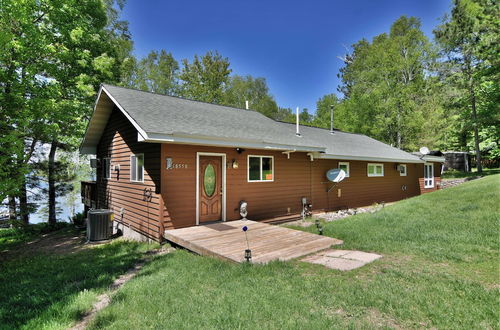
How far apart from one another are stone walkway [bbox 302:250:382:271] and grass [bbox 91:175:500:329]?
0.20 m

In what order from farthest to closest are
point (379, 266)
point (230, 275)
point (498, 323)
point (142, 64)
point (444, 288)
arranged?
point (142, 64) → point (379, 266) → point (230, 275) → point (444, 288) → point (498, 323)

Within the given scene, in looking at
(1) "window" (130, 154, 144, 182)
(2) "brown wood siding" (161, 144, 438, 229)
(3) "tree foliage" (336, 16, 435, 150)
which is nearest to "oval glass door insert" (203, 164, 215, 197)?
(2) "brown wood siding" (161, 144, 438, 229)

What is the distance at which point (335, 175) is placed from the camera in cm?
1084

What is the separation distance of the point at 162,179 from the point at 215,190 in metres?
1.65

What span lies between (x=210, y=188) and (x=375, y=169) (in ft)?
32.5

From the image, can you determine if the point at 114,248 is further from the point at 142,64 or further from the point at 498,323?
the point at 142,64

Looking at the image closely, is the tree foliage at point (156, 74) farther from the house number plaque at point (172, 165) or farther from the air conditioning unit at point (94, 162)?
the house number plaque at point (172, 165)

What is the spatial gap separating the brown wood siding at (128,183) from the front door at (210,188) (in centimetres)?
123

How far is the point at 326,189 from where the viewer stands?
1130 cm

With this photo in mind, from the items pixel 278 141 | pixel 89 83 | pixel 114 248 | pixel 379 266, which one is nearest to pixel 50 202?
pixel 89 83

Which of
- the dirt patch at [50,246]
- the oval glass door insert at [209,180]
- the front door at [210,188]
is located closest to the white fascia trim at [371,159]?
the front door at [210,188]

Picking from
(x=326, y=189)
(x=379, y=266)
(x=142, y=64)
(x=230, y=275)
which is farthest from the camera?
(x=142, y=64)

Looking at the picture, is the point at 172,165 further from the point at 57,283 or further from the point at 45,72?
the point at 45,72

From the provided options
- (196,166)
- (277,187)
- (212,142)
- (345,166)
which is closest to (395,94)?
(345,166)
